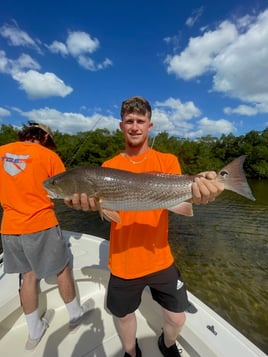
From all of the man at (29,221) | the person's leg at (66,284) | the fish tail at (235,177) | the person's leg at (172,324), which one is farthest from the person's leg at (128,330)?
the fish tail at (235,177)

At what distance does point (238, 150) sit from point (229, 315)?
72.6m

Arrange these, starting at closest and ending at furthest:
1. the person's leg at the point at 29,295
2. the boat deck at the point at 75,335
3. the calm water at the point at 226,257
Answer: the person's leg at the point at 29,295 < the boat deck at the point at 75,335 < the calm water at the point at 226,257

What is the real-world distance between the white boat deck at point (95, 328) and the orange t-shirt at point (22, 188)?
3.92ft

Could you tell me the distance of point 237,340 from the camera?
2518 millimetres

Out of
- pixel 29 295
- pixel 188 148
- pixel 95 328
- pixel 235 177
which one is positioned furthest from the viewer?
pixel 188 148

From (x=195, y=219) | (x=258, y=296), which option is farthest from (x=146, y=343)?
(x=195, y=219)

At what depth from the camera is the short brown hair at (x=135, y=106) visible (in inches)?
105

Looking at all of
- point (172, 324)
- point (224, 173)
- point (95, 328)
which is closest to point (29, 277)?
point (95, 328)

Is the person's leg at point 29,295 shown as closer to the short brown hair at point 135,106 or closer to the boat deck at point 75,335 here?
the boat deck at point 75,335

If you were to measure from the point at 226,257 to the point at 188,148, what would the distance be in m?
58.2

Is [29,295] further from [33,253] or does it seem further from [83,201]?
[83,201]

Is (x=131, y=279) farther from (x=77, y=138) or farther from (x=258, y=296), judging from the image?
(x=77, y=138)

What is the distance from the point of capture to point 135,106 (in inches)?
105

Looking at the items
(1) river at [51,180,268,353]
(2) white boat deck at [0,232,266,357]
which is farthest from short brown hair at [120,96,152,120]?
(1) river at [51,180,268,353]
